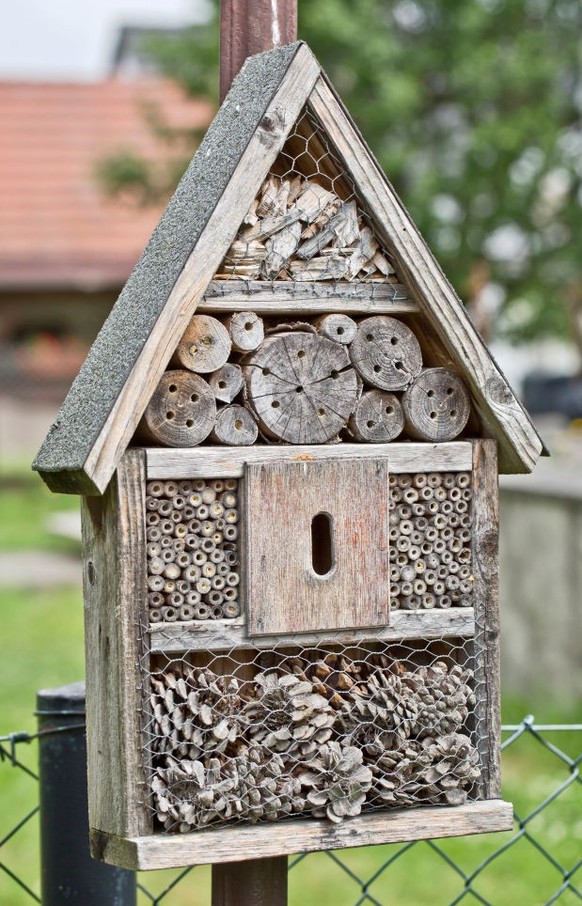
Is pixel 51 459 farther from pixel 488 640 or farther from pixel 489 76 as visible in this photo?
pixel 489 76

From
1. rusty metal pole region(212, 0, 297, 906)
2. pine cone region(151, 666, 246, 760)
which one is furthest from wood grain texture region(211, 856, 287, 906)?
→ pine cone region(151, 666, 246, 760)

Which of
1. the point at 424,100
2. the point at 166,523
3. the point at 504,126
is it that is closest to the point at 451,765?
the point at 166,523

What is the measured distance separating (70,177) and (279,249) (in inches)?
675

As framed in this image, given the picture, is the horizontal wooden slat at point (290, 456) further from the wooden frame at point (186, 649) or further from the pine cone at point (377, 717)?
the pine cone at point (377, 717)

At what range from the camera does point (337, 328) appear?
215cm

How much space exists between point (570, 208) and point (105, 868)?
1121cm

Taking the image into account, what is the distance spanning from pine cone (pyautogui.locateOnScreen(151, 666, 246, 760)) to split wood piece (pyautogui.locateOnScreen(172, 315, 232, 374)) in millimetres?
458

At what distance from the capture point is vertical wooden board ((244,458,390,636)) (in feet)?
6.79

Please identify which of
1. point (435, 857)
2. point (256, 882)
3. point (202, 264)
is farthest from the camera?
point (435, 857)

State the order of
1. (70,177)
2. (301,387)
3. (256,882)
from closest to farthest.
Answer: (301,387) → (256,882) → (70,177)

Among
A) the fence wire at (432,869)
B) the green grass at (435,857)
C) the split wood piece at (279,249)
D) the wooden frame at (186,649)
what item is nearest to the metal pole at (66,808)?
the wooden frame at (186,649)

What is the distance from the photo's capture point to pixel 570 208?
1279 centimetres

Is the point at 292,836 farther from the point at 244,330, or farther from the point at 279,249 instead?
the point at 279,249

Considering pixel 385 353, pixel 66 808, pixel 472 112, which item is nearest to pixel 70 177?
pixel 472 112
